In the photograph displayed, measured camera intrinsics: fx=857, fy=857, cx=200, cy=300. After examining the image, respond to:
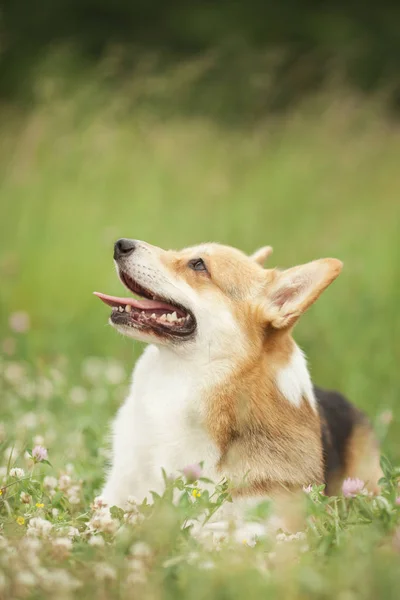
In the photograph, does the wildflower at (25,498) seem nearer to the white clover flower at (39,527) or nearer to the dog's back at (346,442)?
the white clover flower at (39,527)

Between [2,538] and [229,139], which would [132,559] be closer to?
[2,538]

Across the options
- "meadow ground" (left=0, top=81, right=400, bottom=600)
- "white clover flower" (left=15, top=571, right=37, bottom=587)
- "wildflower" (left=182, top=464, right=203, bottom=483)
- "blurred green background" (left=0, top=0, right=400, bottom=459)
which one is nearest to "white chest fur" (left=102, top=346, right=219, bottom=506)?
"meadow ground" (left=0, top=81, right=400, bottom=600)

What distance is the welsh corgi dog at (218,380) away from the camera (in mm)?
2971

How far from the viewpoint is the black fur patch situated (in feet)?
10.8

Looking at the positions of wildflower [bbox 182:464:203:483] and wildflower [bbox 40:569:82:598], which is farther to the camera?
wildflower [bbox 182:464:203:483]

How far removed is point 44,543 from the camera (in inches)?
89.6

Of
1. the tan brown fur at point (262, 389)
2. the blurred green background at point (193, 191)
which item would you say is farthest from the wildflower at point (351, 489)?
the blurred green background at point (193, 191)

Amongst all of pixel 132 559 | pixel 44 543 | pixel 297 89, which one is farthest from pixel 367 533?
pixel 297 89

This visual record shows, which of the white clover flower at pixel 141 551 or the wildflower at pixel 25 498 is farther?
the wildflower at pixel 25 498

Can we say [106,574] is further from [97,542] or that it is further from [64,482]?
[64,482]

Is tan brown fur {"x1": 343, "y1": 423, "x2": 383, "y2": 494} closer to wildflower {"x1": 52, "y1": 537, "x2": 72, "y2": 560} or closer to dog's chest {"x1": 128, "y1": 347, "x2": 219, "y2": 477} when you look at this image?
dog's chest {"x1": 128, "y1": 347, "x2": 219, "y2": 477}

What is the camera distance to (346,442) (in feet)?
11.7

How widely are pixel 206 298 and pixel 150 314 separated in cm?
22

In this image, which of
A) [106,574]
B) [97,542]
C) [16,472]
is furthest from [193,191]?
[106,574]
